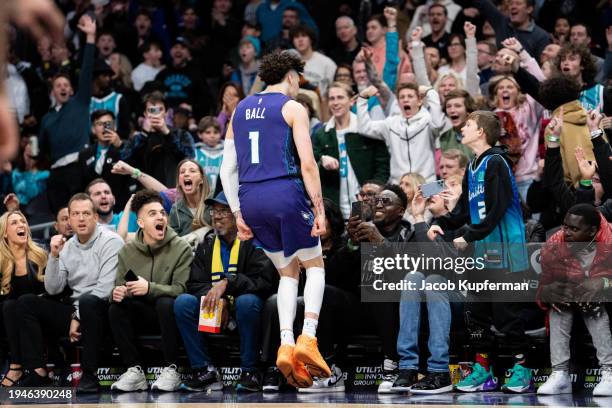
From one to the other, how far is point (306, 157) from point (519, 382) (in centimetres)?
247

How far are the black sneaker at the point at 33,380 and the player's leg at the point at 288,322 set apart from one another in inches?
104

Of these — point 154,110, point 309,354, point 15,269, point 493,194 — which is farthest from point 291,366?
point 154,110

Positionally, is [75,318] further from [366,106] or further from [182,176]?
[366,106]

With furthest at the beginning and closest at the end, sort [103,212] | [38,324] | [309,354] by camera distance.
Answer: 1. [103,212]
2. [38,324]
3. [309,354]

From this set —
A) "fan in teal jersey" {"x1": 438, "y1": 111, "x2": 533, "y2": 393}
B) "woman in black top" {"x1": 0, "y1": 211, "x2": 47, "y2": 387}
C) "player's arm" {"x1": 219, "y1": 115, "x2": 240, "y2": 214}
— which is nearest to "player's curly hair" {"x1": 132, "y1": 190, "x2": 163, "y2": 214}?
"woman in black top" {"x1": 0, "y1": 211, "x2": 47, "y2": 387}

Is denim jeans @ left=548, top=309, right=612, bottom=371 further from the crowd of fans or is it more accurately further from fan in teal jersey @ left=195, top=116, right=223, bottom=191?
fan in teal jersey @ left=195, top=116, right=223, bottom=191

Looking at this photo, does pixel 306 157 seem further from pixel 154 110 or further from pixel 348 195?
pixel 154 110

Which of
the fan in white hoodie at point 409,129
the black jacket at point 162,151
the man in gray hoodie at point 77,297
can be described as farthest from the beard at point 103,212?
the fan in white hoodie at point 409,129

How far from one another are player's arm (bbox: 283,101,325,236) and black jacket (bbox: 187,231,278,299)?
167 centimetres

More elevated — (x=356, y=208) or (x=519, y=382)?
(x=356, y=208)

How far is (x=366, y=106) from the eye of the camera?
33.1ft

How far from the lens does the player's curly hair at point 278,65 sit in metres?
6.87

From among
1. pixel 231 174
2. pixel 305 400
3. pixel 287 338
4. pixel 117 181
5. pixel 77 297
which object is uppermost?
pixel 117 181

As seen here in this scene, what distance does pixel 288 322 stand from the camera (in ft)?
22.4
